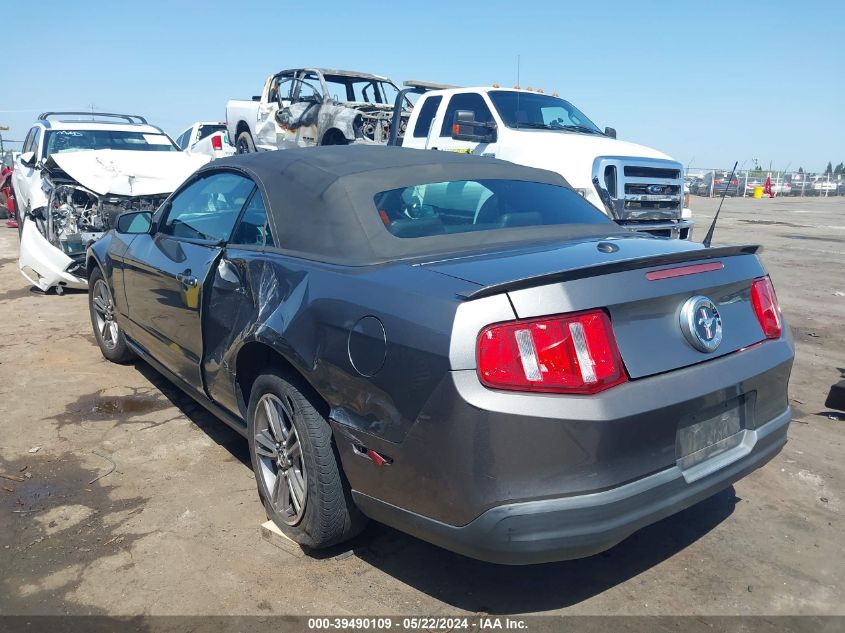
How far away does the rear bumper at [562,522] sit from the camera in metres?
2.32

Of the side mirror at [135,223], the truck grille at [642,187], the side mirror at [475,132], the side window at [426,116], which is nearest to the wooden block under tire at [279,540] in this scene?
the side mirror at [135,223]

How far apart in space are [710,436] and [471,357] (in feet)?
3.30

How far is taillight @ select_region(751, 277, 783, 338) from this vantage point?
299 centimetres

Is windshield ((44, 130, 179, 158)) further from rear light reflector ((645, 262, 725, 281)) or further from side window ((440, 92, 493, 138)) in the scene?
rear light reflector ((645, 262, 725, 281))

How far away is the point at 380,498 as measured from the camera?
2.65 metres

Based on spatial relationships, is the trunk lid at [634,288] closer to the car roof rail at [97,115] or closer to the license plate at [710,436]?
the license plate at [710,436]

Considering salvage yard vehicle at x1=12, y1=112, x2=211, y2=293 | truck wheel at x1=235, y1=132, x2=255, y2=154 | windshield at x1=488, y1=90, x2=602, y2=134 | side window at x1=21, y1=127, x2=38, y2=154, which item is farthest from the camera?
truck wheel at x1=235, y1=132, x2=255, y2=154

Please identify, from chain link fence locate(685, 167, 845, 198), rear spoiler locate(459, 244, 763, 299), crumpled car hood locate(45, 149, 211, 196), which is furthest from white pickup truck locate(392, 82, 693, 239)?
chain link fence locate(685, 167, 845, 198)

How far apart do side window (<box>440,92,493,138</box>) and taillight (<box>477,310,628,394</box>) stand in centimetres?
707

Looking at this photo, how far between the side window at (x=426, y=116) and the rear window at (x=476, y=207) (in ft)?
19.3

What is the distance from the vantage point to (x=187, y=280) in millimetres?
3953

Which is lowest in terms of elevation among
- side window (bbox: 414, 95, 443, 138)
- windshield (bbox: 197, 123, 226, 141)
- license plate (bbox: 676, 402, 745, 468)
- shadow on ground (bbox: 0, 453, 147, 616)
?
shadow on ground (bbox: 0, 453, 147, 616)

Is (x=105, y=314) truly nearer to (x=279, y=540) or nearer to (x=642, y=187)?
(x=279, y=540)

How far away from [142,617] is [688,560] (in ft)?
7.15
